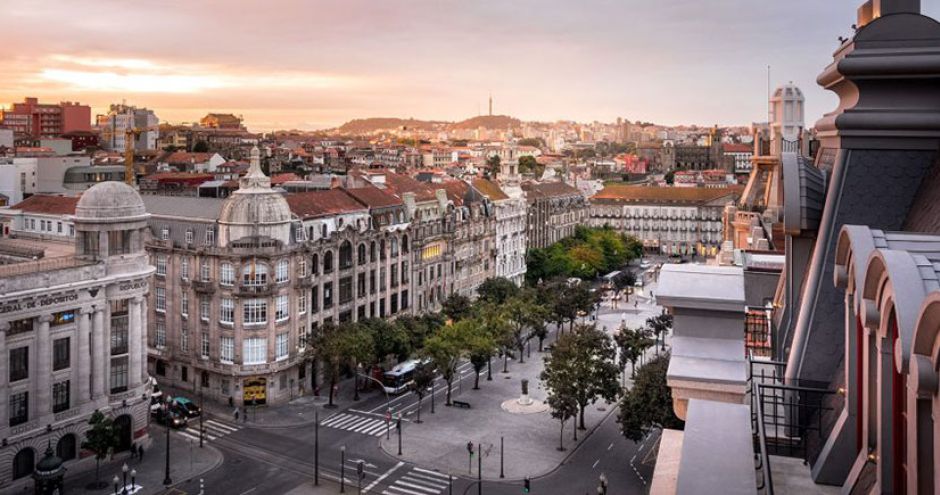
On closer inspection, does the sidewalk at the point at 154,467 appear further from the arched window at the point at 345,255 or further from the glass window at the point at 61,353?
the arched window at the point at 345,255

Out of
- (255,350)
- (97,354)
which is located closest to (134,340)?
(97,354)

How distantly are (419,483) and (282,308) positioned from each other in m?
22.1

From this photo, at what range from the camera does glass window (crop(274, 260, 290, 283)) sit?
63.2 meters

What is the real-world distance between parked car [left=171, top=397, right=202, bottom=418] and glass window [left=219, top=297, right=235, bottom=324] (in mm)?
6731

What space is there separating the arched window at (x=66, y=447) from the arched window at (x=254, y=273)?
17.6 meters

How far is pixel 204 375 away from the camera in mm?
64312

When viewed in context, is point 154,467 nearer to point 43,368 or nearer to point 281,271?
point 43,368

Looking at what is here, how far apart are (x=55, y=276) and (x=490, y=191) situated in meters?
70.0

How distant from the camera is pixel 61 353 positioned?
47.9 m

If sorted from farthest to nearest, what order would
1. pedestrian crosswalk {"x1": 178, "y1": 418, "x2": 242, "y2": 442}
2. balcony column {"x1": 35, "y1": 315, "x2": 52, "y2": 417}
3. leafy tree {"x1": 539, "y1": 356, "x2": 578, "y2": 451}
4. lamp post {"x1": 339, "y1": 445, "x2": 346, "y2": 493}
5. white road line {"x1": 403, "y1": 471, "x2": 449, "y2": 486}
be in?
1. pedestrian crosswalk {"x1": 178, "y1": 418, "x2": 242, "y2": 442}
2. leafy tree {"x1": 539, "y1": 356, "x2": 578, "y2": 451}
3. white road line {"x1": 403, "y1": 471, "x2": 449, "y2": 486}
4. lamp post {"x1": 339, "y1": 445, "x2": 346, "y2": 493}
5. balcony column {"x1": 35, "y1": 315, "x2": 52, "y2": 417}

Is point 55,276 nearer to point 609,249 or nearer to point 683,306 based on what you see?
point 683,306

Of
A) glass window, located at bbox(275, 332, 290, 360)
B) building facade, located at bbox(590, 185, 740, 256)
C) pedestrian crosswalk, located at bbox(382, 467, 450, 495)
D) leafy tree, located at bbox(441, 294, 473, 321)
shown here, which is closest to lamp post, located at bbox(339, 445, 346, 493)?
pedestrian crosswalk, located at bbox(382, 467, 450, 495)

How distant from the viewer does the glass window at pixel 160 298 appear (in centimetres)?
6675

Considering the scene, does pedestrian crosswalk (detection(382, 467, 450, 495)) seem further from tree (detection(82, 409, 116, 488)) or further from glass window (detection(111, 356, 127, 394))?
glass window (detection(111, 356, 127, 394))
